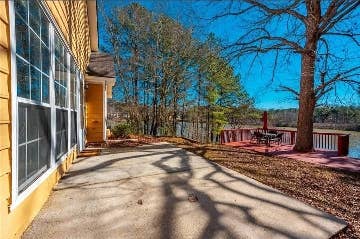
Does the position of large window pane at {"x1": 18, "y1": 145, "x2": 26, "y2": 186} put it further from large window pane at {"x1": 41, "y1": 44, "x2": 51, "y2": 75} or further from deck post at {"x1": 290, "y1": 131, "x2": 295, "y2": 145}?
deck post at {"x1": 290, "y1": 131, "x2": 295, "y2": 145}

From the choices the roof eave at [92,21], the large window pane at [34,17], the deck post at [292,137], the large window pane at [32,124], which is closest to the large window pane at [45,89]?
the large window pane at [32,124]

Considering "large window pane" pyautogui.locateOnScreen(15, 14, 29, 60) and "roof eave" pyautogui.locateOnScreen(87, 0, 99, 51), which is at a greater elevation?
"roof eave" pyautogui.locateOnScreen(87, 0, 99, 51)

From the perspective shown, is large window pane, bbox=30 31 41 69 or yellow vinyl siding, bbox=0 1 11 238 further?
large window pane, bbox=30 31 41 69

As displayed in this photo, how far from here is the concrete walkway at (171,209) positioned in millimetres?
2773

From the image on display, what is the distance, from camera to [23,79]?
2.77 m

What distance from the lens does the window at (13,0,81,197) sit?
266 centimetres

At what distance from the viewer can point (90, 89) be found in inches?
395

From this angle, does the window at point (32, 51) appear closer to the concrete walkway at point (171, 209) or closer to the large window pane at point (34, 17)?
the large window pane at point (34, 17)

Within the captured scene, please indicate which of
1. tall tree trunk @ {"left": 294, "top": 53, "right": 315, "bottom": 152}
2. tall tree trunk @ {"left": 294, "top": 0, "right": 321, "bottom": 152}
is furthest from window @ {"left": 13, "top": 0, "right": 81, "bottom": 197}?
tall tree trunk @ {"left": 294, "top": 53, "right": 315, "bottom": 152}

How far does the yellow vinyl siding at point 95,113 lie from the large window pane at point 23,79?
725cm

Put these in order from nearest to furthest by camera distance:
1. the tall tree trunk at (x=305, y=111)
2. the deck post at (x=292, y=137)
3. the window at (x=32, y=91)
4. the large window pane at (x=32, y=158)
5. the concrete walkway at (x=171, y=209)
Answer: the window at (x=32, y=91) → the concrete walkway at (x=171, y=209) → the large window pane at (x=32, y=158) → the tall tree trunk at (x=305, y=111) → the deck post at (x=292, y=137)

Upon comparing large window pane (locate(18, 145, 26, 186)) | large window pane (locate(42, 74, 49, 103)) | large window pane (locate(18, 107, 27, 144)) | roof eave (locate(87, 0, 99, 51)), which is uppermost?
roof eave (locate(87, 0, 99, 51))

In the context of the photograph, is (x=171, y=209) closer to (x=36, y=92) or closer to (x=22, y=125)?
(x=22, y=125)

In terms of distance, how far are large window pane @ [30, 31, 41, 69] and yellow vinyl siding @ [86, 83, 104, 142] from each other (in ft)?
22.2
